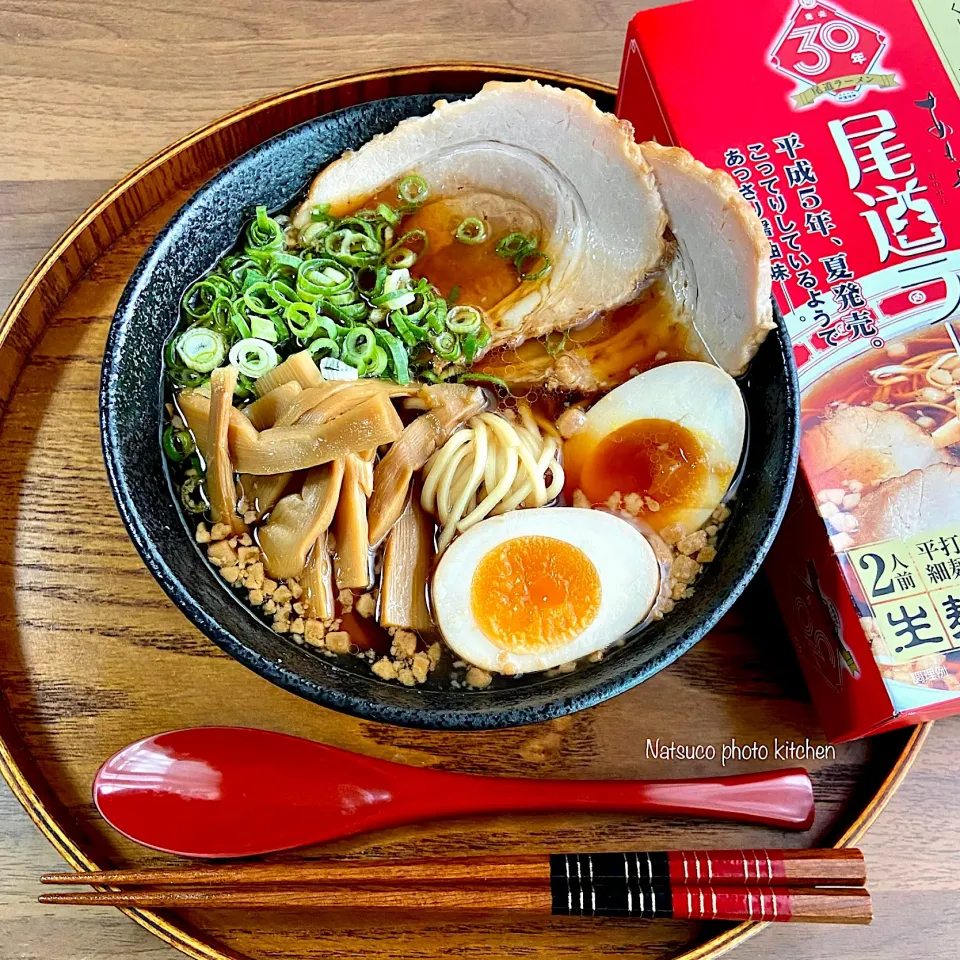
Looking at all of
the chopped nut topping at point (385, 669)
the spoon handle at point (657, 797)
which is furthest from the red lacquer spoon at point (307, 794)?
the chopped nut topping at point (385, 669)

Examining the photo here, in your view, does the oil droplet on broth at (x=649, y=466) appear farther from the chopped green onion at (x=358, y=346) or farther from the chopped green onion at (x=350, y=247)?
the chopped green onion at (x=350, y=247)

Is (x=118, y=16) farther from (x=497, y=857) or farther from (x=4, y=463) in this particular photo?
(x=497, y=857)

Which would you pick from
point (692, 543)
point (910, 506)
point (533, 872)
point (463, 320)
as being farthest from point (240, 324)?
point (910, 506)

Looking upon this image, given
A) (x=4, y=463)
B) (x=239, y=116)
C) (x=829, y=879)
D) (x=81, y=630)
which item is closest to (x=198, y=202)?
(x=239, y=116)

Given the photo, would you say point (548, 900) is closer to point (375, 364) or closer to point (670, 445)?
point (670, 445)

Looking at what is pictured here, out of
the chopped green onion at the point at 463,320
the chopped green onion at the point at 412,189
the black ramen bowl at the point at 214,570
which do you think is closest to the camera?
the black ramen bowl at the point at 214,570

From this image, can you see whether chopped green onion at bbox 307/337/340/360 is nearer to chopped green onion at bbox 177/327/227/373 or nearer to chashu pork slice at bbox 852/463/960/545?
chopped green onion at bbox 177/327/227/373
